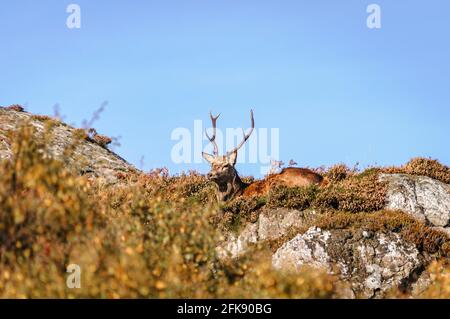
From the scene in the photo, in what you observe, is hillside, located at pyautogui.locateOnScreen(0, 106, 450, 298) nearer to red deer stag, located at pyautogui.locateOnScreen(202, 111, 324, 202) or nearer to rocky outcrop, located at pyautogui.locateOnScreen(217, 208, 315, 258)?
rocky outcrop, located at pyautogui.locateOnScreen(217, 208, 315, 258)

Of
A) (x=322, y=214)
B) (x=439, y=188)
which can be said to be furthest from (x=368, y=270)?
(x=439, y=188)

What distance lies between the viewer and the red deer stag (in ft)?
67.4

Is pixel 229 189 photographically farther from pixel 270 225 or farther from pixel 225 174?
pixel 270 225

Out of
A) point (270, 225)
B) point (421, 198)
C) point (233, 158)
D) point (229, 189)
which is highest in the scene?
point (233, 158)

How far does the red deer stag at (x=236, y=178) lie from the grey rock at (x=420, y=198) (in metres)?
2.34

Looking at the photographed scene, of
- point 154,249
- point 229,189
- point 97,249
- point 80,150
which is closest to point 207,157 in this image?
point 229,189

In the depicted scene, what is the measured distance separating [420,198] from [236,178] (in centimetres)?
574

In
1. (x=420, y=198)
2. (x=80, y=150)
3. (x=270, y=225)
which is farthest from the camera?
(x=80, y=150)

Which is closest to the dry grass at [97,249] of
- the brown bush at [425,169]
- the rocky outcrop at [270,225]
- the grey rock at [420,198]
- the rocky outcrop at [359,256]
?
the rocky outcrop at [359,256]

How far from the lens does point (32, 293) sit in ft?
27.8

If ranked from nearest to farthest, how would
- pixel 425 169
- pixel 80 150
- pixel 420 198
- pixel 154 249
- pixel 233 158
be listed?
pixel 154 249 < pixel 420 198 < pixel 425 169 < pixel 233 158 < pixel 80 150

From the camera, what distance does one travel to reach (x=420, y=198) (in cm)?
1883

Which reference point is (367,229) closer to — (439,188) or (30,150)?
(439,188)

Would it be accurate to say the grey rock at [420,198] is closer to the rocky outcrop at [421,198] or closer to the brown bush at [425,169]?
the rocky outcrop at [421,198]
